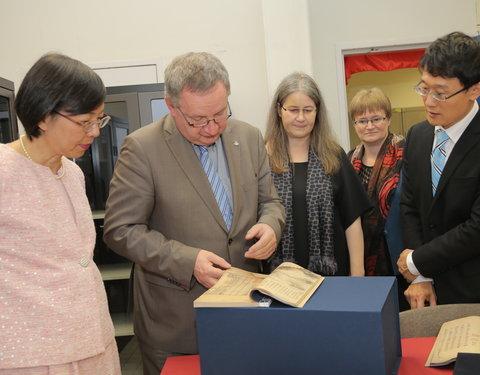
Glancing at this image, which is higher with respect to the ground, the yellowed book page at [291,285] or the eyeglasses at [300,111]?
the eyeglasses at [300,111]

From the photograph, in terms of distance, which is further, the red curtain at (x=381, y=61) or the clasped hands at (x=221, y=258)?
the red curtain at (x=381, y=61)

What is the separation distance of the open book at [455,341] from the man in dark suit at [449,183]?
39cm

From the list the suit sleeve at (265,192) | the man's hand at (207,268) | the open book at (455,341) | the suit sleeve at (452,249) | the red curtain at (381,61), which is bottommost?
the open book at (455,341)

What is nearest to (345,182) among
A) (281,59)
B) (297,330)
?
(297,330)

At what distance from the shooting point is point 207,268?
1549mm

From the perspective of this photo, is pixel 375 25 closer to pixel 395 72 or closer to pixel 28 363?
pixel 395 72

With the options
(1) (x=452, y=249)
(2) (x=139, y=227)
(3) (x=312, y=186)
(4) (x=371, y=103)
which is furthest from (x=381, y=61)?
(2) (x=139, y=227)

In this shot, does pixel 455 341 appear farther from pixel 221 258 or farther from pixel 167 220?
pixel 167 220

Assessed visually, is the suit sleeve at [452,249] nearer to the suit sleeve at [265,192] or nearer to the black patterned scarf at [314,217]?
the black patterned scarf at [314,217]

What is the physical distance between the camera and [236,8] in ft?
13.7

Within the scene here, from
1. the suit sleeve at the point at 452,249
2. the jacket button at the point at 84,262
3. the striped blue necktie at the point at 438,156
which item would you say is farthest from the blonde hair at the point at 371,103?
the jacket button at the point at 84,262

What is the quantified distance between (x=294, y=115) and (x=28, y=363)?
59.4 inches

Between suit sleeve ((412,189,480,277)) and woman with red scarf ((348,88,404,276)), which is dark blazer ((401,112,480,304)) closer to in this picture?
suit sleeve ((412,189,480,277))

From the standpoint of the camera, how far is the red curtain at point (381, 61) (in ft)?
15.9
